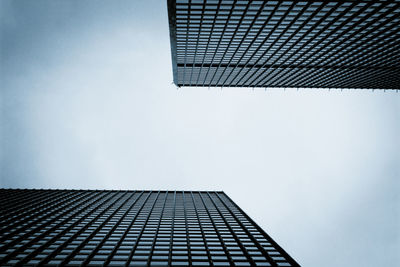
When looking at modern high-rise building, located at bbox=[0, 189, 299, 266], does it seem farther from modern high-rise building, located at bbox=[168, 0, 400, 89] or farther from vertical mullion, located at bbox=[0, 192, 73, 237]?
modern high-rise building, located at bbox=[168, 0, 400, 89]

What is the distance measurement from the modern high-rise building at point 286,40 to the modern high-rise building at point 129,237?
1155 inches

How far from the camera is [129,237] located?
44188mm

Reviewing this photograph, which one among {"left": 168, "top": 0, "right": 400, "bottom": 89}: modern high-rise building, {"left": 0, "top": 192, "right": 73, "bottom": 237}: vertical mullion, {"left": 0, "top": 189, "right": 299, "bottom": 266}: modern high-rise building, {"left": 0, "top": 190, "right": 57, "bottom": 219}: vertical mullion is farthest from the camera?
{"left": 0, "top": 190, "right": 57, "bottom": 219}: vertical mullion

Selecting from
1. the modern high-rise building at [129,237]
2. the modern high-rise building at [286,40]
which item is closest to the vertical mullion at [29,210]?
the modern high-rise building at [129,237]

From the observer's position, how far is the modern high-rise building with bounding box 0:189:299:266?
112 feet

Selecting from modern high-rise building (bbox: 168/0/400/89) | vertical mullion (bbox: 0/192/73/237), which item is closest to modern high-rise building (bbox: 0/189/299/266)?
vertical mullion (bbox: 0/192/73/237)

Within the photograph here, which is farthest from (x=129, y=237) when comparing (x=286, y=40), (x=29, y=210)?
(x=286, y=40)

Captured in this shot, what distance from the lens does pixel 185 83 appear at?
88.1 m

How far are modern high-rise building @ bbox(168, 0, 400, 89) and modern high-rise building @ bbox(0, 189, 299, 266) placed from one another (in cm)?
2933

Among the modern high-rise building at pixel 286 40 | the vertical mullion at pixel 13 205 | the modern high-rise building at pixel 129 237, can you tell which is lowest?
the modern high-rise building at pixel 129 237

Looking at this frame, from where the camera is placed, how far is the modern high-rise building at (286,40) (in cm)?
4234

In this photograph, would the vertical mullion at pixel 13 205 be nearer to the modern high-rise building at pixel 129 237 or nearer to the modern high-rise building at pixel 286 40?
the modern high-rise building at pixel 129 237

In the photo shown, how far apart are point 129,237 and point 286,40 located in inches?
1513

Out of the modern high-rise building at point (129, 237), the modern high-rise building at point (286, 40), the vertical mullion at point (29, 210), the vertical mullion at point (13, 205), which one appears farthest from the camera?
the vertical mullion at point (13, 205)
